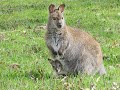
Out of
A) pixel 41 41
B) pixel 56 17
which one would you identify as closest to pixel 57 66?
pixel 56 17

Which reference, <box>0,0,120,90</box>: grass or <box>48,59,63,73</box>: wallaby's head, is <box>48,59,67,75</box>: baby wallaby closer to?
<box>48,59,63,73</box>: wallaby's head

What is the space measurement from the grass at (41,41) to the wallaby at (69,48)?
39 cm

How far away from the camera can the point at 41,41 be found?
1456 cm

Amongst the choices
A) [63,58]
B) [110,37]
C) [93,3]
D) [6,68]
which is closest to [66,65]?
[63,58]

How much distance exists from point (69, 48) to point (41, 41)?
516 centimetres

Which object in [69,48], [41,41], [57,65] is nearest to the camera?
[57,65]

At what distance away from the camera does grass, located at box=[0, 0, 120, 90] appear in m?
7.95

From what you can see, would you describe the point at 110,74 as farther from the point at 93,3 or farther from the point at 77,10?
the point at 93,3

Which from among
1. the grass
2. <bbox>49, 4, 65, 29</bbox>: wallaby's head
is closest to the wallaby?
<bbox>49, 4, 65, 29</bbox>: wallaby's head

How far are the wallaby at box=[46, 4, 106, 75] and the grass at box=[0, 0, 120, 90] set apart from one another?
39 centimetres

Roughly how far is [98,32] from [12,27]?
12.0 feet

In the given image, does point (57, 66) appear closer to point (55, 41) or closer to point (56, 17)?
point (55, 41)

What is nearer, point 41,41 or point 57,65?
point 57,65

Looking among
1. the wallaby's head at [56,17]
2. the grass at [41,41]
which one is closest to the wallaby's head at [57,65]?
the grass at [41,41]
